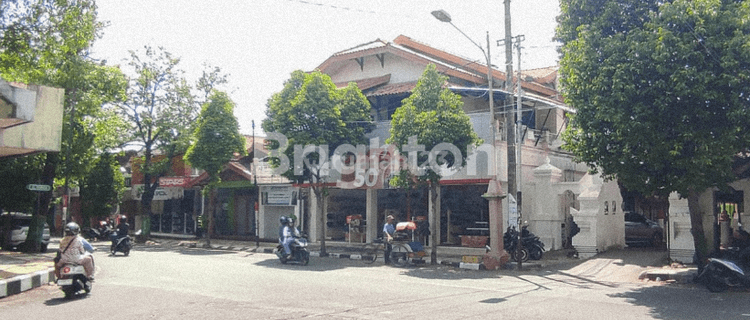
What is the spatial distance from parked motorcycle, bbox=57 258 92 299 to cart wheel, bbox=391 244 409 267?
9717 millimetres

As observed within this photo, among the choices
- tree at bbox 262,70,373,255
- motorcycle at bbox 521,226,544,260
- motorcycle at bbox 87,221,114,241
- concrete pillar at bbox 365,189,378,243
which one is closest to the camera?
motorcycle at bbox 521,226,544,260

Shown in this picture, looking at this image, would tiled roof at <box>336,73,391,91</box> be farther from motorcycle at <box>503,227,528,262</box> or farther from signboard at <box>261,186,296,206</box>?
motorcycle at <box>503,227,528,262</box>

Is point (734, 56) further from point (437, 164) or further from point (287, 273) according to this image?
point (287, 273)

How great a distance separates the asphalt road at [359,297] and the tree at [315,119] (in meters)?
6.05

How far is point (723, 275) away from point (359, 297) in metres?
7.58

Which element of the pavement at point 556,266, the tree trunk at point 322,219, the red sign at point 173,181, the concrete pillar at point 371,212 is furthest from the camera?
the red sign at point 173,181

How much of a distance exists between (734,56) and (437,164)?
8.64m

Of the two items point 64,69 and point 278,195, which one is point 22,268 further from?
point 278,195

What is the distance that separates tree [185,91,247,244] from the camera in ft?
87.4

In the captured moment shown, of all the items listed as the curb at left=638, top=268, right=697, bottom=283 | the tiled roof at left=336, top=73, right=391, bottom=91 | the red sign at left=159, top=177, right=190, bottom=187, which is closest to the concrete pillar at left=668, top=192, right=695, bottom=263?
the curb at left=638, top=268, right=697, bottom=283

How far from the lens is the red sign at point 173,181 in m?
32.0

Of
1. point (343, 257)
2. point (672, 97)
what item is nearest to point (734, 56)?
point (672, 97)

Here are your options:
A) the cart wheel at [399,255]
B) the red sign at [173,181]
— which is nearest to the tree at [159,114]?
the red sign at [173,181]

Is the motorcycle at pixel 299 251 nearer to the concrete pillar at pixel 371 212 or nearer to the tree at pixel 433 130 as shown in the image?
the tree at pixel 433 130
